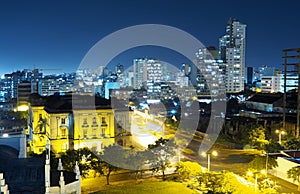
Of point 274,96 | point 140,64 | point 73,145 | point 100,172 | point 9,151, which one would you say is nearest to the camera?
point 9,151

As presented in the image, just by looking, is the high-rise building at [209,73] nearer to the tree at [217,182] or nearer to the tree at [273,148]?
the tree at [273,148]

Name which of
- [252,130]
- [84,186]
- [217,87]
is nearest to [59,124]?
[84,186]

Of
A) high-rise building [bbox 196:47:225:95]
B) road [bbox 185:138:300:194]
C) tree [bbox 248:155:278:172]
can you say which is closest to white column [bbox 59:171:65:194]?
road [bbox 185:138:300:194]

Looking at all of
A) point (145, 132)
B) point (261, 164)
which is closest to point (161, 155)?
point (261, 164)

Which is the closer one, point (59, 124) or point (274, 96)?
point (59, 124)

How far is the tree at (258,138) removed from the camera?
19109 millimetres

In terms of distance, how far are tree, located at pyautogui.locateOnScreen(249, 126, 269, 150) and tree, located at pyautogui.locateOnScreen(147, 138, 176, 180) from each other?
5.71 m

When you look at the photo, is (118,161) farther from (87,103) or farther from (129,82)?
(129,82)

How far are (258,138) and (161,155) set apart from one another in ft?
23.7

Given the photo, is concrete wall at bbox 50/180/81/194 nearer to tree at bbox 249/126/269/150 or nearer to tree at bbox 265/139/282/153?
tree at bbox 265/139/282/153

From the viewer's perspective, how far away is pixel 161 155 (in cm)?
1482

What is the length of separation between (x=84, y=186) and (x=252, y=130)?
1049 cm

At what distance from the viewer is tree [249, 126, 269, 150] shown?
19.1 meters

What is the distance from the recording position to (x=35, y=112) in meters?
21.9
